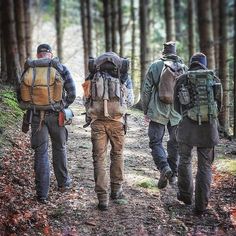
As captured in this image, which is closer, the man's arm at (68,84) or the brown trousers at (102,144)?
the brown trousers at (102,144)

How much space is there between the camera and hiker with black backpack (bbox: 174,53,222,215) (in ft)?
23.3

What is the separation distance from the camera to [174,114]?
831cm

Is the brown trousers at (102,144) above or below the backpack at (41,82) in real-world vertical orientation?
below

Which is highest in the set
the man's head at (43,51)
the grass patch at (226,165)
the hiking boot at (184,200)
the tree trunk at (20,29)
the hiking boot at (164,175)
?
the tree trunk at (20,29)

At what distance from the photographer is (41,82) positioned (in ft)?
24.5

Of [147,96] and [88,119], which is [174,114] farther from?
[88,119]

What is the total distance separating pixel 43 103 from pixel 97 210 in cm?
184

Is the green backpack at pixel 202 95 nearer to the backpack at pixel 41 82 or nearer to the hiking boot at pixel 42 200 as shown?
the backpack at pixel 41 82

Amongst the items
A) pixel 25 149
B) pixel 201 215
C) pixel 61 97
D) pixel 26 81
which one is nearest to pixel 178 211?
pixel 201 215

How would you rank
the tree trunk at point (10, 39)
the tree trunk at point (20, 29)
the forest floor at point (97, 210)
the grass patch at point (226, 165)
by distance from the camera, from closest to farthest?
the forest floor at point (97, 210) → the grass patch at point (226, 165) → the tree trunk at point (10, 39) → the tree trunk at point (20, 29)

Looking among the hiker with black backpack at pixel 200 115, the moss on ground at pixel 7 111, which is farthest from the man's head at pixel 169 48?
the moss on ground at pixel 7 111

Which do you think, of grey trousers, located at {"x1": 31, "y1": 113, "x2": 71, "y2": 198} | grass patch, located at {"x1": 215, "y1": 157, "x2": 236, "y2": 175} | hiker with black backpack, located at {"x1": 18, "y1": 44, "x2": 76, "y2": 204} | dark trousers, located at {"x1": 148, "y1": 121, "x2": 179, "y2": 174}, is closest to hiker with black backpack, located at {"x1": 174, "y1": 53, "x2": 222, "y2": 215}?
dark trousers, located at {"x1": 148, "y1": 121, "x2": 179, "y2": 174}

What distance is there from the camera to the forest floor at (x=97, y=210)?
21.5 ft

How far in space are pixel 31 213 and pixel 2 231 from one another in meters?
0.70
